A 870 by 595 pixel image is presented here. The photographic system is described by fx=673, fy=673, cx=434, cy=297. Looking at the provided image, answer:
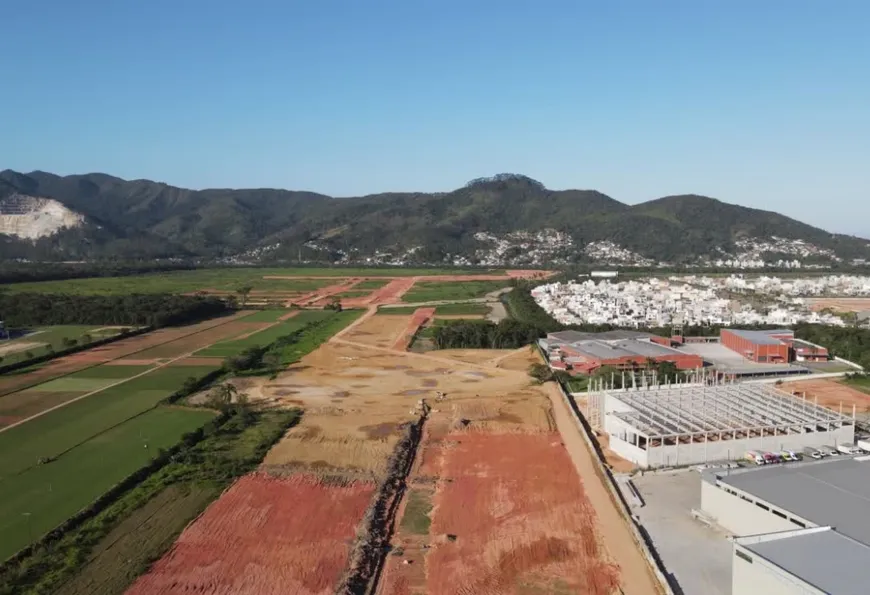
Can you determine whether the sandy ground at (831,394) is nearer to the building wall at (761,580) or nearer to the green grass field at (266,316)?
the building wall at (761,580)

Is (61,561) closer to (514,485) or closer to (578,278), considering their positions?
(514,485)

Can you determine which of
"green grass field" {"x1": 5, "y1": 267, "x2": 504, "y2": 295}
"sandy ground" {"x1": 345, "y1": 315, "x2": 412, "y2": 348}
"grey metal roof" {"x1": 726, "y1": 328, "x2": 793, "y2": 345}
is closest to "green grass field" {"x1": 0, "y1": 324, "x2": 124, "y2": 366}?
"sandy ground" {"x1": 345, "y1": 315, "x2": 412, "y2": 348}

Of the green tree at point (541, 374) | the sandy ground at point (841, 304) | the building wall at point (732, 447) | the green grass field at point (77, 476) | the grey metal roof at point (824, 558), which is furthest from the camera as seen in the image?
the sandy ground at point (841, 304)

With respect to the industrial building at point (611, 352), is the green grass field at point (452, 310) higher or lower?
lower

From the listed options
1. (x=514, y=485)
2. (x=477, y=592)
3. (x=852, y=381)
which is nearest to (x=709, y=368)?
(x=852, y=381)

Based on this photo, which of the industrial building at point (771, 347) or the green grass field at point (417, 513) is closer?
the green grass field at point (417, 513)

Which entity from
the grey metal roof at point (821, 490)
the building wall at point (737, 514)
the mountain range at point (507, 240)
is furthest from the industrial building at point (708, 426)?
the mountain range at point (507, 240)

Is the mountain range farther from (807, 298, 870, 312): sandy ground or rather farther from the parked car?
the parked car

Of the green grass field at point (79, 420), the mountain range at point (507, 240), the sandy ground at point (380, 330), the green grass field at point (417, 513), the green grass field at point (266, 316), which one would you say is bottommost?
the green grass field at point (417, 513)
